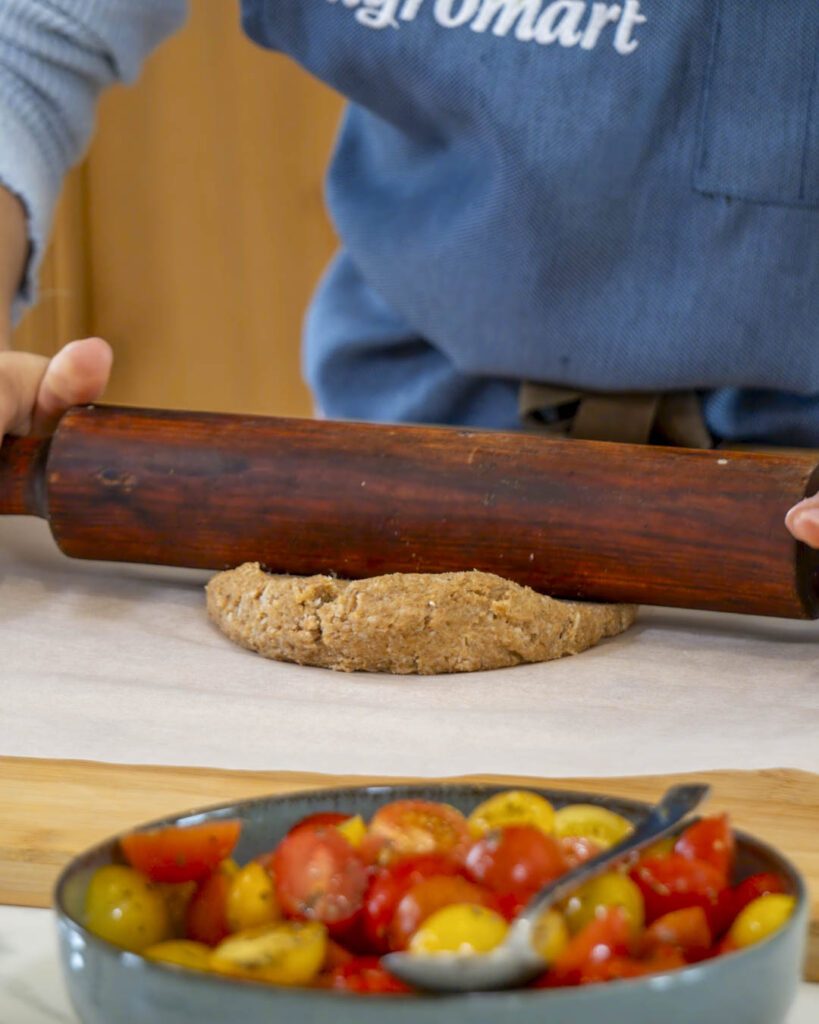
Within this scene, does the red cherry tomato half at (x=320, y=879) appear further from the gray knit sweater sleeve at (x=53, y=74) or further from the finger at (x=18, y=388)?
the gray knit sweater sleeve at (x=53, y=74)

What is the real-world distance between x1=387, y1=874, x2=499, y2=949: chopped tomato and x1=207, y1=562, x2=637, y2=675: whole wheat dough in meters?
0.54

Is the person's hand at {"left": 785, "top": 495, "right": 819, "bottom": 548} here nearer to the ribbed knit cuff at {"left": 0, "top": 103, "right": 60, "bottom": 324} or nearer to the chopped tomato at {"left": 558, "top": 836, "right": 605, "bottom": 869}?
the chopped tomato at {"left": 558, "top": 836, "right": 605, "bottom": 869}

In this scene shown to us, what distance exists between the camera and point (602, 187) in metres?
1.26

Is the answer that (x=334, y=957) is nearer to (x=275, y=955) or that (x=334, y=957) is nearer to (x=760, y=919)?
(x=275, y=955)

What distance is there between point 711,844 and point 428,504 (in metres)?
0.61

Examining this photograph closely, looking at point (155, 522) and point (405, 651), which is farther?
point (155, 522)

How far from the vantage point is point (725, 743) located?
783 millimetres

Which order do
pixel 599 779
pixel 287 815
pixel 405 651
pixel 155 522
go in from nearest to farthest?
pixel 287 815 < pixel 599 779 < pixel 405 651 < pixel 155 522

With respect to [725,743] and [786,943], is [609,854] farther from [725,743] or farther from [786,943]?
[725,743]

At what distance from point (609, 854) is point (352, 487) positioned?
0.66m

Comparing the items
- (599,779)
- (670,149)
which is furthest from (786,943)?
(670,149)

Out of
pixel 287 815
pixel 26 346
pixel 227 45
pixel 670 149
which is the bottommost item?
pixel 26 346

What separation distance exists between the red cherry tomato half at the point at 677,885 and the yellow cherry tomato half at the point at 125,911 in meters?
0.15

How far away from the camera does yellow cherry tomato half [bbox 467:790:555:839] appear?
1.51 feet
